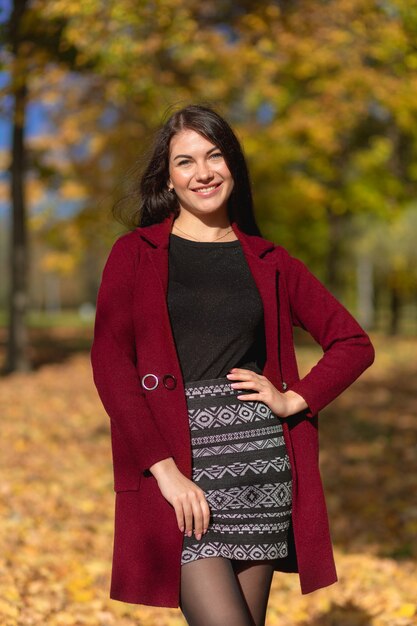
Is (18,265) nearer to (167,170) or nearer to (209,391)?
(167,170)

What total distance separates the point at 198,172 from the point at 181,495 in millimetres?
976

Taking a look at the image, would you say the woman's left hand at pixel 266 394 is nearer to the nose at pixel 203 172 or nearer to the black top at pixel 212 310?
the black top at pixel 212 310

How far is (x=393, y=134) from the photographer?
901 inches

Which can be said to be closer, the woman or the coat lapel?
the woman

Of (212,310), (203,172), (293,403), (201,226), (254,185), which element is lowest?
(293,403)

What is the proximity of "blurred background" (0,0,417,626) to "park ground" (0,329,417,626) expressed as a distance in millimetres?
20

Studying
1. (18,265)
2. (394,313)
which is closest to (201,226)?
(18,265)

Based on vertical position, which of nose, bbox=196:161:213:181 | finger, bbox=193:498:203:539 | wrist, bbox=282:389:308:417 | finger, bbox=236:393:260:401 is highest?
nose, bbox=196:161:213:181

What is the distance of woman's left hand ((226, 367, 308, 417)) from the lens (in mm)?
2352

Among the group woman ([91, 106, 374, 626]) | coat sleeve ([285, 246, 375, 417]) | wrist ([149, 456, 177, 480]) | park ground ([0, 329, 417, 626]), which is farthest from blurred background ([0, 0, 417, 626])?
wrist ([149, 456, 177, 480])

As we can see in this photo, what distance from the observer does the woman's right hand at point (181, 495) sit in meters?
2.24

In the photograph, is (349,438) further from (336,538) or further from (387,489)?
(336,538)

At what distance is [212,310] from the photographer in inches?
95.3

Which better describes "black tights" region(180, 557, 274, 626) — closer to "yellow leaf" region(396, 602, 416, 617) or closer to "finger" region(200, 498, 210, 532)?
"finger" region(200, 498, 210, 532)
